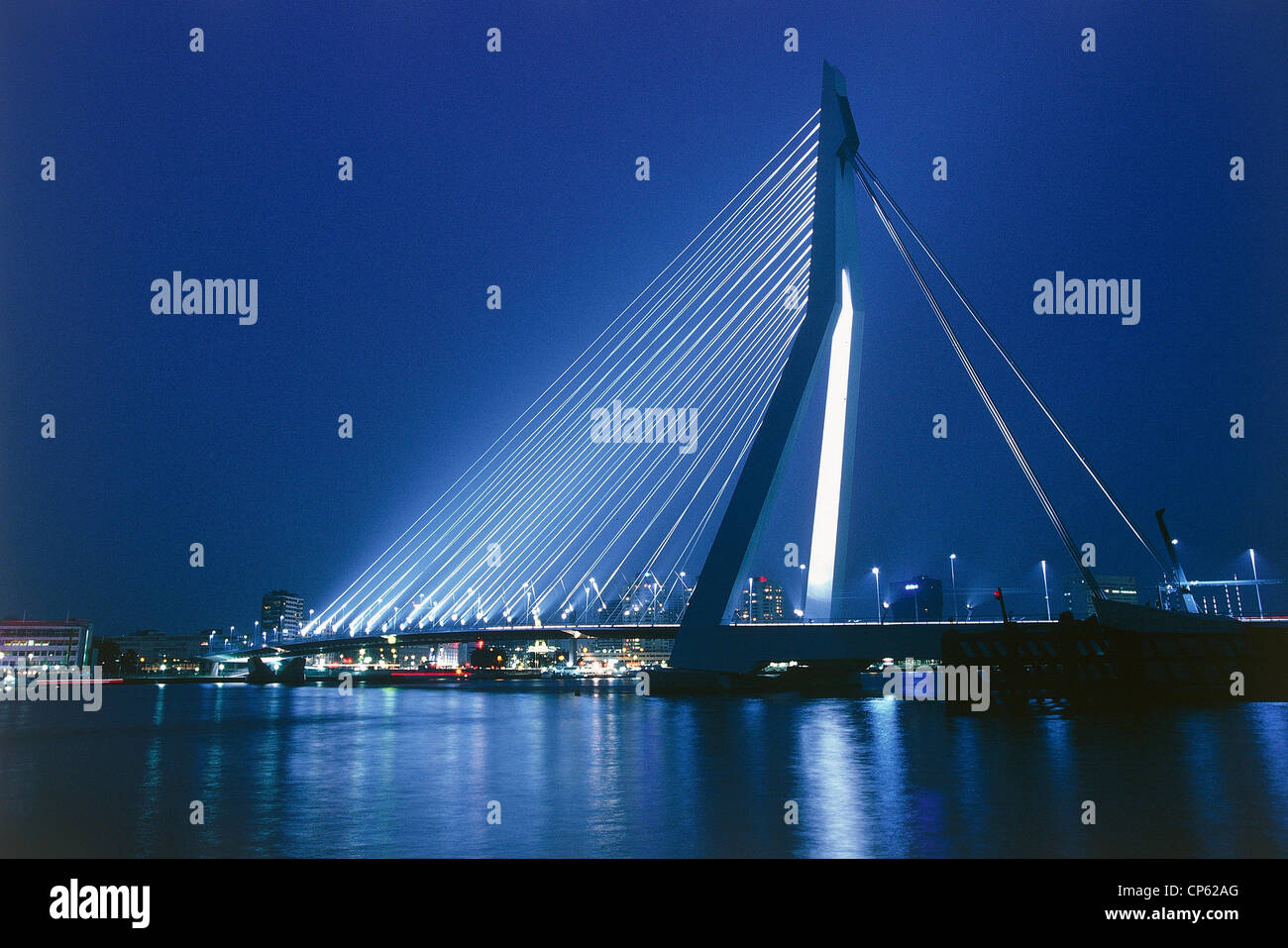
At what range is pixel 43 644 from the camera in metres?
91.2

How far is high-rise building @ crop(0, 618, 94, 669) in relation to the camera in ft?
287

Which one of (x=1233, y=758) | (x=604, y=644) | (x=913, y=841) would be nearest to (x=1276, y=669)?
(x=1233, y=758)

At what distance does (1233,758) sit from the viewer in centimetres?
1683

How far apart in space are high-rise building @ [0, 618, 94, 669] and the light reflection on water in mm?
71449

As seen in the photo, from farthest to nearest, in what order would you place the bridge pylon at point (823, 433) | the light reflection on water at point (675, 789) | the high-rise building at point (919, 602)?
the high-rise building at point (919, 602), the bridge pylon at point (823, 433), the light reflection on water at point (675, 789)

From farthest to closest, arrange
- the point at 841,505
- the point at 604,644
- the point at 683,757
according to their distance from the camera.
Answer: the point at 604,644, the point at 841,505, the point at 683,757

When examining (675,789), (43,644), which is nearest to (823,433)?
(675,789)

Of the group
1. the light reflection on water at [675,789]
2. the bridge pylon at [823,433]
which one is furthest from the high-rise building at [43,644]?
the bridge pylon at [823,433]

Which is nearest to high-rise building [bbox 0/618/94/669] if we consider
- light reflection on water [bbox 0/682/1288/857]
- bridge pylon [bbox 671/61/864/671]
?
light reflection on water [bbox 0/682/1288/857]

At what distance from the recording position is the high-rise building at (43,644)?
287 ft

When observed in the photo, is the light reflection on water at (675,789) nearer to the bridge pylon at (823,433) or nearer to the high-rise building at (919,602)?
the bridge pylon at (823,433)

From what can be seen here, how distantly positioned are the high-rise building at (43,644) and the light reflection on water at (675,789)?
71449 mm
